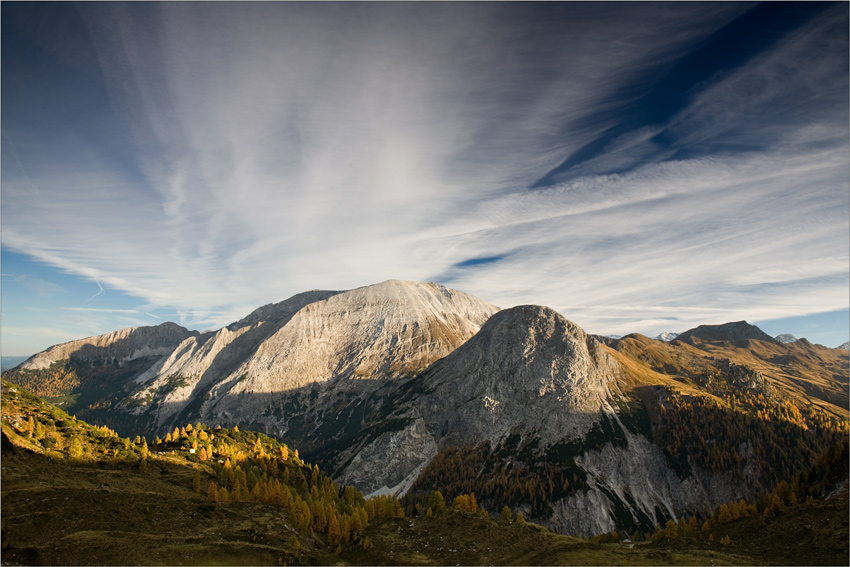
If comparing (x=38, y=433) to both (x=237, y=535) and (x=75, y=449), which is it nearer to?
(x=75, y=449)

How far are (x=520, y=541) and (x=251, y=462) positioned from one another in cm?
10922

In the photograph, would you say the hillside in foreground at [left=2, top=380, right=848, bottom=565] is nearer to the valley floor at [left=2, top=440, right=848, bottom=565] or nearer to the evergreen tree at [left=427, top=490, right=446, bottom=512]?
the valley floor at [left=2, top=440, right=848, bottom=565]

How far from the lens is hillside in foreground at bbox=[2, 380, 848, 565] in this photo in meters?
64.6

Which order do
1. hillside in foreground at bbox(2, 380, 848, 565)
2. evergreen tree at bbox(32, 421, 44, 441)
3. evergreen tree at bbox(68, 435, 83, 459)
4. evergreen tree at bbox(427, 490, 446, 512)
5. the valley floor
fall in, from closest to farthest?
the valley floor, hillside in foreground at bbox(2, 380, 848, 565), evergreen tree at bbox(32, 421, 44, 441), evergreen tree at bbox(68, 435, 83, 459), evergreen tree at bbox(427, 490, 446, 512)

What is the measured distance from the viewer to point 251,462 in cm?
15012

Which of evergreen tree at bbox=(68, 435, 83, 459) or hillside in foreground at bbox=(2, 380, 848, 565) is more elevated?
evergreen tree at bbox=(68, 435, 83, 459)

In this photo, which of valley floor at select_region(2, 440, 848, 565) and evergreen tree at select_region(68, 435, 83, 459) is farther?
evergreen tree at select_region(68, 435, 83, 459)

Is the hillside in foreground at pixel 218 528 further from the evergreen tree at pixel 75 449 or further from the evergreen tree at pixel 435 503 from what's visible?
the evergreen tree at pixel 435 503

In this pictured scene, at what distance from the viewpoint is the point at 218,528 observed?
81.2 meters

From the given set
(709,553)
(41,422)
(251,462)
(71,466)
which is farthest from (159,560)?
(709,553)

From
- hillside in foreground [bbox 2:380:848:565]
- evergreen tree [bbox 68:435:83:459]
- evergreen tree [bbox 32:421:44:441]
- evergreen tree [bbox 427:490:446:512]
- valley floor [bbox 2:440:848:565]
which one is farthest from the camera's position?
evergreen tree [bbox 427:490:446:512]

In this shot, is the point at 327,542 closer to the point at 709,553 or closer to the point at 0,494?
the point at 0,494

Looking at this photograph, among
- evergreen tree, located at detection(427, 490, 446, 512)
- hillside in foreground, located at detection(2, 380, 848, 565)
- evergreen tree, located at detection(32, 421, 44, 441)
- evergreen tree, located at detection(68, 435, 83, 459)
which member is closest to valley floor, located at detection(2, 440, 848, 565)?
hillside in foreground, located at detection(2, 380, 848, 565)

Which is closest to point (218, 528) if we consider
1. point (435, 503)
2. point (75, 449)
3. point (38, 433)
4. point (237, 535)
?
point (237, 535)
